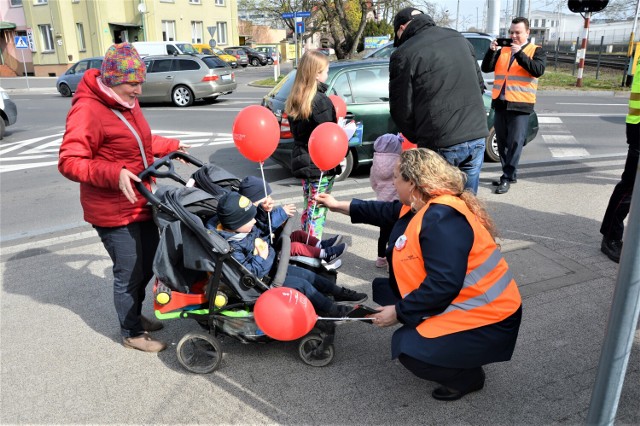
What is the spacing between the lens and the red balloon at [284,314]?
8.96 feet

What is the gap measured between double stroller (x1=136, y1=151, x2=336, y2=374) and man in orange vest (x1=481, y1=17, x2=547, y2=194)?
412 cm

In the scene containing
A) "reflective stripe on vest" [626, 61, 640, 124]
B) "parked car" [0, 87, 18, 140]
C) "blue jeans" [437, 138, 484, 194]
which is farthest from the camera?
"parked car" [0, 87, 18, 140]

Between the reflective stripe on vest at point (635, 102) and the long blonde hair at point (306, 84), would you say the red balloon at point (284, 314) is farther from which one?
the reflective stripe on vest at point (635, 102)

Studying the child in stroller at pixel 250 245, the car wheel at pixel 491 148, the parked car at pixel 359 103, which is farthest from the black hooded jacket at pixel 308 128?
the car wheel at pixel 491 148

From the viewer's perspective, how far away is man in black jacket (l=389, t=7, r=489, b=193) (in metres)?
3.76

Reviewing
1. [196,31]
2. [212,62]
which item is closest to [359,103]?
[212,62]

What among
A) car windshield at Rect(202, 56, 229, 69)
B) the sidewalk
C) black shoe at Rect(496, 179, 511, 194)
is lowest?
the sidewalk

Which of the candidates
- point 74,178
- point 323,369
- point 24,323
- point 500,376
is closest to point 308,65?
point 74,178

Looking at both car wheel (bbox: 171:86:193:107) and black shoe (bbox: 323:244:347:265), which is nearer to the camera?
black shoe (bbox: 323:244:347:265)

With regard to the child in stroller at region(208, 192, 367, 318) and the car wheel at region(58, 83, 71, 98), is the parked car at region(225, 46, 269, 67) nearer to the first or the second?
the car wheel at region(58, 83, 71, 98)

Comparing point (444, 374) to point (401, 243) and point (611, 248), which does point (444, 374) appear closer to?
point (401, 243)

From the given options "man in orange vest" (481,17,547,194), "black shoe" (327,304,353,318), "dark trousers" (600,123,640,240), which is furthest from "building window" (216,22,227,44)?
"black shoe" (327,304,353,318)

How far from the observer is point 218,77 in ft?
57.8

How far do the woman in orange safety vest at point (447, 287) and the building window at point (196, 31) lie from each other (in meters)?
44.3
